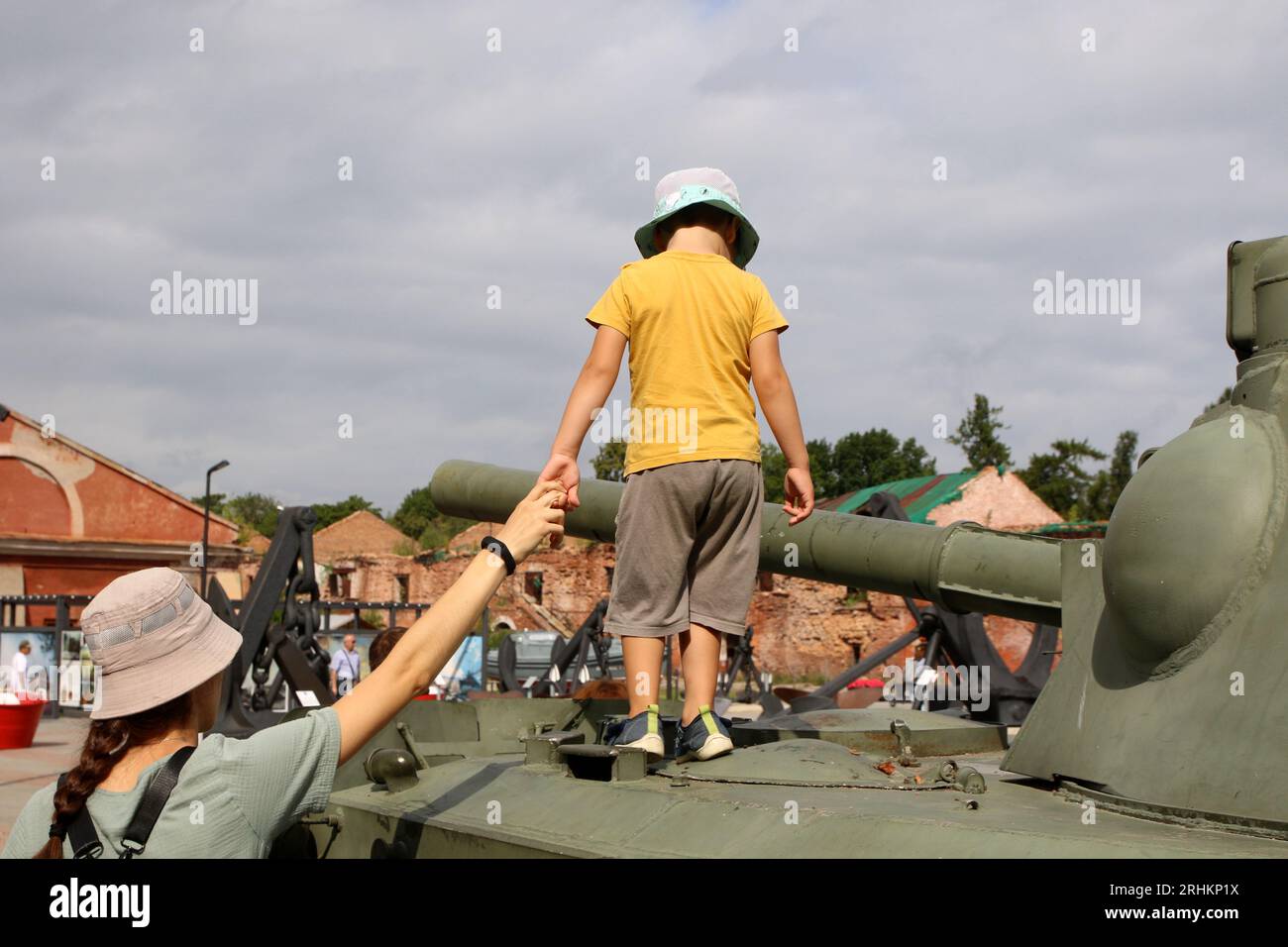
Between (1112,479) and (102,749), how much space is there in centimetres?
5222

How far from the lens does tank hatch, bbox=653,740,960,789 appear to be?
11.3 feet

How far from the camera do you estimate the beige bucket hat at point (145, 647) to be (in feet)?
8.04

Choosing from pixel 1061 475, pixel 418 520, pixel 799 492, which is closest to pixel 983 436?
pixel 1061 475

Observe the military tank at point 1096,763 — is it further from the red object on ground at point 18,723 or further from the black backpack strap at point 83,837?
the red object on ground at point 18,723

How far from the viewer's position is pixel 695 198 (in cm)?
389

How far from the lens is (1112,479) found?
51594mm

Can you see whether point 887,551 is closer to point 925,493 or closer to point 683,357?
point 683,357

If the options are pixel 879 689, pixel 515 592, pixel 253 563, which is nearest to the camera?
pixel 879 689

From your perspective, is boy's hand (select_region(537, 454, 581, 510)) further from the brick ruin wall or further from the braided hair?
the brick ruin wall

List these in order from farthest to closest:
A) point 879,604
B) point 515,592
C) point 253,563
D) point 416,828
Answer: point 515,592
point 253,563
point 879,604
point 416,828

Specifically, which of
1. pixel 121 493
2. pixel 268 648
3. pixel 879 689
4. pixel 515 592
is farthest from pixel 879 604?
pixel 268 648

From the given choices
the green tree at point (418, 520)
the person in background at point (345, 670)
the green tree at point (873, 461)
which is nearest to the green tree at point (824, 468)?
the green tree at point (873, 461)
